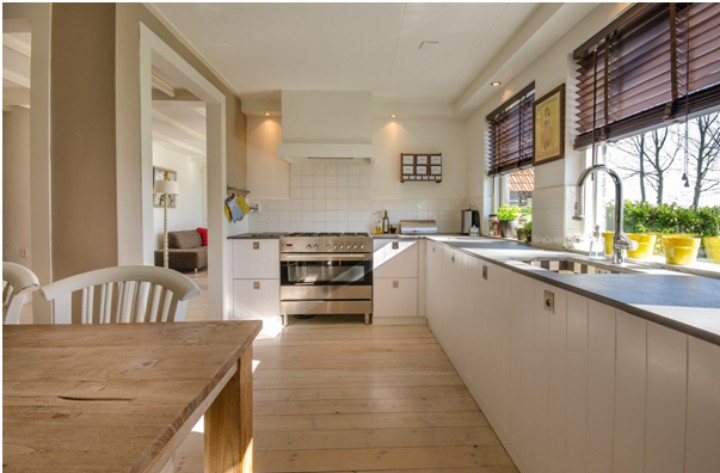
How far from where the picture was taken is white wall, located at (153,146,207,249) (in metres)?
7.39

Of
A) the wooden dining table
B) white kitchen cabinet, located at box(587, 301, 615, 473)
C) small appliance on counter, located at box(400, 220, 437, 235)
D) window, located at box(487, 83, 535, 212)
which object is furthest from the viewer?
small appliance on counter, located at box(400, 220, 437, 235)

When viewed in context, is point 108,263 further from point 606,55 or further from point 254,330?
point 606,55

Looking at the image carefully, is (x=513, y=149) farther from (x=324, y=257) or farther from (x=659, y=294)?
(x=659, y=294)

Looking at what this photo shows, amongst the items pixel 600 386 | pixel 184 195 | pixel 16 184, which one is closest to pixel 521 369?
pixel 600 386

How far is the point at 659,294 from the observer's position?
111 cm

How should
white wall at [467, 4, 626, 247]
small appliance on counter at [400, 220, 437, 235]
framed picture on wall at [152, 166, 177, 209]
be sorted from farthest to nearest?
1. framed picture on wall at [152, 166, 177, 209]
2. small appliance on counter at [400, 220, 437, 235]
3. white wall at [467, 4, 626, 247]

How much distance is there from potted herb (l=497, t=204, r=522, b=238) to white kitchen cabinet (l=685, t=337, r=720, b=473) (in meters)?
2.47

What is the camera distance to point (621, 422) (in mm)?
1021

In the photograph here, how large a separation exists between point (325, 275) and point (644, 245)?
2.54m

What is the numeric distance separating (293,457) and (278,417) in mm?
343

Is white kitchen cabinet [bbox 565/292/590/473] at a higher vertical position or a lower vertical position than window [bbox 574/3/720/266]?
lower

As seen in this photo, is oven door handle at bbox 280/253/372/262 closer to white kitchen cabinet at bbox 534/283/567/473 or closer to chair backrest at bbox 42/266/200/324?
chair backrest at bbox 42/266/200/324

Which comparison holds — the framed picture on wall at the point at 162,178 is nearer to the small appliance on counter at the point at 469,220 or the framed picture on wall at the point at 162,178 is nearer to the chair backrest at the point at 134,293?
the small appliance on counter at the point at 469,220

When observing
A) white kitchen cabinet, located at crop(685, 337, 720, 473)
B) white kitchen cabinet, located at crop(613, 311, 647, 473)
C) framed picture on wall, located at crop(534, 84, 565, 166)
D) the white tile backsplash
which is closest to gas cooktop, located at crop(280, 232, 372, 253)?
the white tile backsplash
